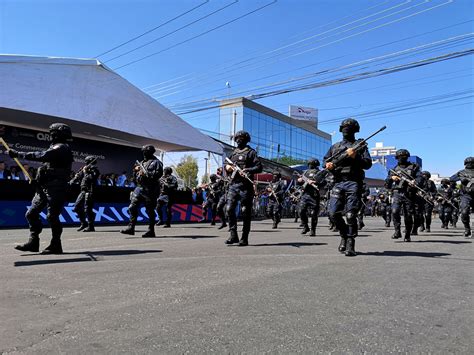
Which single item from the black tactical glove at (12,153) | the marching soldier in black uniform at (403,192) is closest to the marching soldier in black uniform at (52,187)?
the black tactical glove at (12,153)

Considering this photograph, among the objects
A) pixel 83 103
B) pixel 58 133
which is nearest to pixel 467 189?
pixel 58 133

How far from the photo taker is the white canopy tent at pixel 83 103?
15.7m

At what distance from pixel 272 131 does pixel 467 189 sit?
58.8 metres

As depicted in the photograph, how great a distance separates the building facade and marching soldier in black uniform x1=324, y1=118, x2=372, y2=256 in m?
45.8

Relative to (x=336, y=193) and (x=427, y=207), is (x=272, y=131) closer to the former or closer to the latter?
(x=427, y=207)

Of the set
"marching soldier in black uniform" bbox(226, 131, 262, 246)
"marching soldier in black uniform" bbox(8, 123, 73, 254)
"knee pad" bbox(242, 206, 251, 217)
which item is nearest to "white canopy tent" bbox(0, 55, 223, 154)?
"marching soldier in black uniform" bbox(8, 123, 73, 254)

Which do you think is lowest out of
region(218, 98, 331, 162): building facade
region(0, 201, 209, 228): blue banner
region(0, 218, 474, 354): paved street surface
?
region(0, 218, 474, 354): paved street surface

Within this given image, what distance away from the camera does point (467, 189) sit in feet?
35.3

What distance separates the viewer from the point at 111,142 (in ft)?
77.4

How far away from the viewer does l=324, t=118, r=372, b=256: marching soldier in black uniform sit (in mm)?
6414

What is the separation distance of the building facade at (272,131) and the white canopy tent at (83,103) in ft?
105

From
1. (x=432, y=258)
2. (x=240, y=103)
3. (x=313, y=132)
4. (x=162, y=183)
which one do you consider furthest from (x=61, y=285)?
(x=313, y=132)

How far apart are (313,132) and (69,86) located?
226 ft

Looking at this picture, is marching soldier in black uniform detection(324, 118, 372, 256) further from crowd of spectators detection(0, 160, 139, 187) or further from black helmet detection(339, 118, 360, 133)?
crowd of spectators detection(0, 160, 139, 187)
